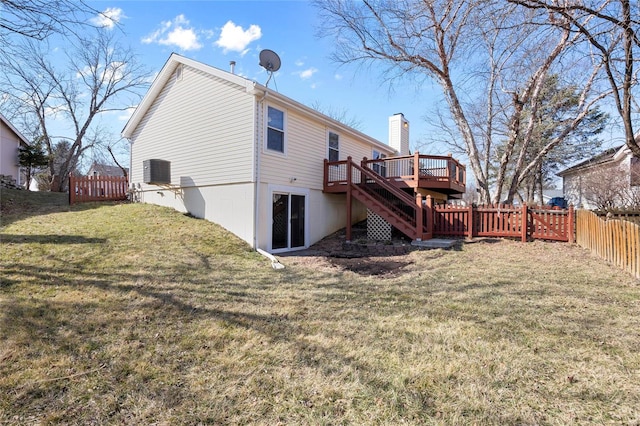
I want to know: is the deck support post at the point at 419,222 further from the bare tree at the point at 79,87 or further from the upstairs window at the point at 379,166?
the bare tree at the point at 79,87

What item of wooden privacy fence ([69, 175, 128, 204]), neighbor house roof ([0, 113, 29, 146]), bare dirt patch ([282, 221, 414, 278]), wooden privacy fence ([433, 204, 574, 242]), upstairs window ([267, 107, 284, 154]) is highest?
neighbor house roof ([0, 113, 29, 146])

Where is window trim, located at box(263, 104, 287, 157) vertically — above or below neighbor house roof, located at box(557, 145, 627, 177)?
below

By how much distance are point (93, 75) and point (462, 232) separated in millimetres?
27208

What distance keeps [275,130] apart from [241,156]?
1.34m

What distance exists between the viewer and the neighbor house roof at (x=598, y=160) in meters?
19.1

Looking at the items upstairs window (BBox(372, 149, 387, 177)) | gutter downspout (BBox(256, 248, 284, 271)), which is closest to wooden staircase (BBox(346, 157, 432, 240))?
upstairs window (BBox(372, 149, 387, 177))

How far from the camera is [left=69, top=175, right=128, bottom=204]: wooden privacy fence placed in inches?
484

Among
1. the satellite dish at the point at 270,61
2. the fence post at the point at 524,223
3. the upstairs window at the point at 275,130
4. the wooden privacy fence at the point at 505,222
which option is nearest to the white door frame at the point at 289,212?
the upstairs window at the point at 275,130

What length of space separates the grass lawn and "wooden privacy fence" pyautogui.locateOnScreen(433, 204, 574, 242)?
3623 mm

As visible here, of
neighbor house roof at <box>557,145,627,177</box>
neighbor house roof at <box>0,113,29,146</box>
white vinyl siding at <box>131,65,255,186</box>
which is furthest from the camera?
neighbor house roof at <box>557,145,627,177</box>

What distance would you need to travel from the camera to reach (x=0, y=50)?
511cm

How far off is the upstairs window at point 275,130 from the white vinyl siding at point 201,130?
25.8 inches

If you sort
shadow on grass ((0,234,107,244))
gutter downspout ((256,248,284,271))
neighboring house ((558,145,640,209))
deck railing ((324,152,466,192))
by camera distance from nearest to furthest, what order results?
shadow on grass ((0,234,107,244)), gutter downspout ((256,248,284,271)), deck railing ((324,152,466,192)), neighboring house ((558,145,640,209))

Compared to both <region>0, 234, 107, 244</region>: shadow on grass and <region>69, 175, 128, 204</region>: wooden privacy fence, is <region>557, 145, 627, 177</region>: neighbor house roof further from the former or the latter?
<region>69, 175, 128, 204</region>: wooden privacy fence
